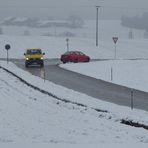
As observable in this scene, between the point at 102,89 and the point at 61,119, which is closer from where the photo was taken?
the point at 61,119

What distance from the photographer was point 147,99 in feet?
88.3

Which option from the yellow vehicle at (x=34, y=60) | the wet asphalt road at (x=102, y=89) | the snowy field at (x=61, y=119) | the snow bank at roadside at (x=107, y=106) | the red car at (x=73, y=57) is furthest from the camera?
the red car at (x=73, y=57)

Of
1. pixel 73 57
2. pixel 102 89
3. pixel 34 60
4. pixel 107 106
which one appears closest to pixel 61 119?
pixel 107 106

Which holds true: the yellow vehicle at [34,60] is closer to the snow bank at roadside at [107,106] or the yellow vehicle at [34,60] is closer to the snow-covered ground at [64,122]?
the snow bank at roadside at [107,106]

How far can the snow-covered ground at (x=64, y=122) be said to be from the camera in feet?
46.9

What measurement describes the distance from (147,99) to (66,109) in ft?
21.9

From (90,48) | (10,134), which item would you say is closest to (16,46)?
(90,48)

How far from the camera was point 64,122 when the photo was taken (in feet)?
58.4

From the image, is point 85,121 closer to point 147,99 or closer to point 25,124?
point 25,124

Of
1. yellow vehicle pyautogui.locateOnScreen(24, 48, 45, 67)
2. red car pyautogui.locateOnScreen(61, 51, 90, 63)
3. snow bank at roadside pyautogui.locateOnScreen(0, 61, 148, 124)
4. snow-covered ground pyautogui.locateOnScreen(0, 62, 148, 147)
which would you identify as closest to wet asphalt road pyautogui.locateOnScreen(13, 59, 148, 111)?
snow bank at roadside pyautogui.locateOnScreen(0, 61, 148, 124)

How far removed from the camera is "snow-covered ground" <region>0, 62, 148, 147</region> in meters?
14.3

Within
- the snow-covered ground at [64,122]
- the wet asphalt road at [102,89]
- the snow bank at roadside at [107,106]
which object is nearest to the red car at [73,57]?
the wet asphalt road at [102,89]

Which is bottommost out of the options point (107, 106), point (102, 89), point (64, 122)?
point (102, 89)

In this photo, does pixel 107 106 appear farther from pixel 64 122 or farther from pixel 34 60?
pixel 34 60
